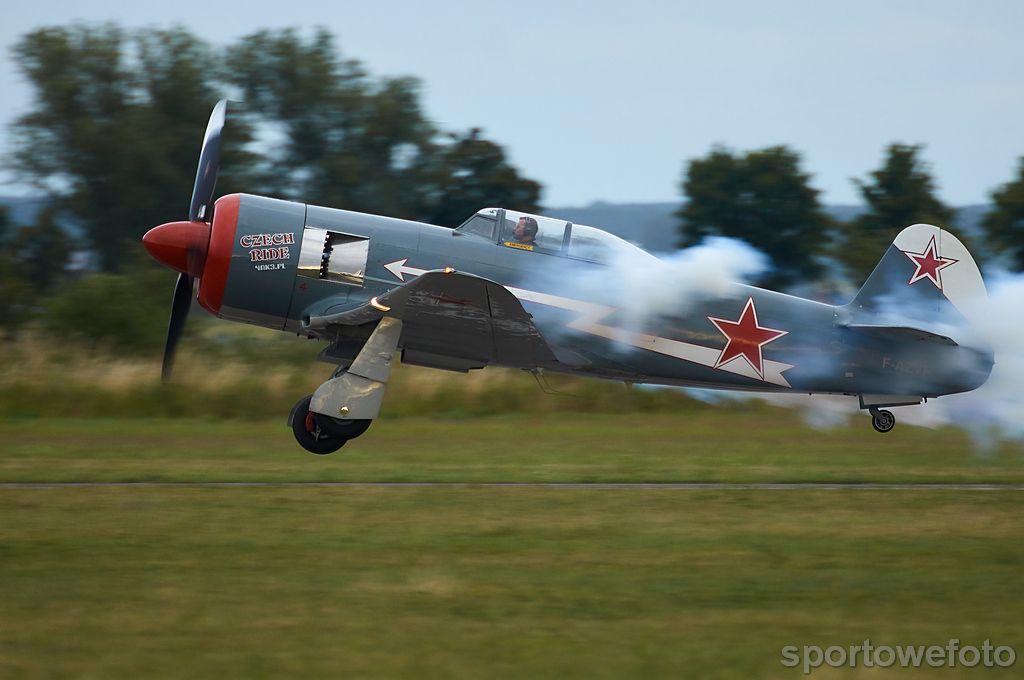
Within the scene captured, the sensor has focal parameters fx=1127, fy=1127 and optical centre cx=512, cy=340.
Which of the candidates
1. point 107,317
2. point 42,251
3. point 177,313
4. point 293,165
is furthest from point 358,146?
point 177,313

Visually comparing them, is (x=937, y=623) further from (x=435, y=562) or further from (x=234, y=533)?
(x=234, y=533)

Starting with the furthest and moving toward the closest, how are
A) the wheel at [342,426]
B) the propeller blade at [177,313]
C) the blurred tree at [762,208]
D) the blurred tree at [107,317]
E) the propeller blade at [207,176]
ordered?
1. the blurred tree at [762,208]
2. the blurred tree at [107,317]
3. the propeller blade at [177,313]
4. the propeller blade at [207,176]
5. the wheel at [342,426]

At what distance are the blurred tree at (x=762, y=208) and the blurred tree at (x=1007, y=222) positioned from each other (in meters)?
4.25

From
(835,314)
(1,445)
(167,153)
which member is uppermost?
(167,153)

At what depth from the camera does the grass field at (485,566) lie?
553 centimetres

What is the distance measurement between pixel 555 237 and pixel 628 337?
1.15 m

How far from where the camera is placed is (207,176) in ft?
35.2

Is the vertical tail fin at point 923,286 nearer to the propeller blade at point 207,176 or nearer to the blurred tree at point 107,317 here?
the propeller blade at point 207,176

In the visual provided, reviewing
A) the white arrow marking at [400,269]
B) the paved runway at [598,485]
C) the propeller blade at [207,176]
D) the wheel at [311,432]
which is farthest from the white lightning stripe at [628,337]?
the propeller blade at [207,176]

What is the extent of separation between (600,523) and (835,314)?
12.2ft

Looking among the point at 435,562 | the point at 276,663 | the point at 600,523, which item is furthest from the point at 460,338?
the point at 276,663

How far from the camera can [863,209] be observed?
105ft

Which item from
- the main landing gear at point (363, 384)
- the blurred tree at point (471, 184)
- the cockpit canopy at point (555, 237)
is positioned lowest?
the main landing gear at point (363, 384)

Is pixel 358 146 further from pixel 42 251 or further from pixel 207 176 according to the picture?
pixel 207 176
